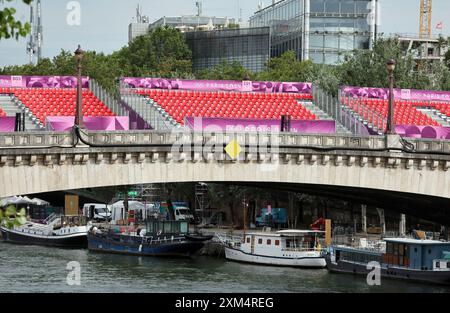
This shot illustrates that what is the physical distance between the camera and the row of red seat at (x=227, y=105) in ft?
270

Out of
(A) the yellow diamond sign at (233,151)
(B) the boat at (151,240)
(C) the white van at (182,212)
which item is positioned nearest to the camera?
(A) the yellow diamond sign at (233,151)

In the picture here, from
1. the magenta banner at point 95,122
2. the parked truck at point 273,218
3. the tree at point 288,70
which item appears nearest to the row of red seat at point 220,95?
the magenta banner at point 95,122

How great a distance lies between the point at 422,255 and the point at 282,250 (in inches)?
550

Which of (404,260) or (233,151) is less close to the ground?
(233,151)

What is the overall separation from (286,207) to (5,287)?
53422 mm

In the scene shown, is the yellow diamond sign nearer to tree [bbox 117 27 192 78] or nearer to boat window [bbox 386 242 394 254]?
boat window [bbox 386 242 394 254]

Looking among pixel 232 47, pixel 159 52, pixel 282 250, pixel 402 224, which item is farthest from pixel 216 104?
pixel 159 52

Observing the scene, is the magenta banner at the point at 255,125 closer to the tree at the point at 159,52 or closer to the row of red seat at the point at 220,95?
the row of red seat at the point at 220,95

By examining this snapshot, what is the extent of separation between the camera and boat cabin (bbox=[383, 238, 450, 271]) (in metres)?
77.2

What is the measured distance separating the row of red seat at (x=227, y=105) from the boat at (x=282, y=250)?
9.72m

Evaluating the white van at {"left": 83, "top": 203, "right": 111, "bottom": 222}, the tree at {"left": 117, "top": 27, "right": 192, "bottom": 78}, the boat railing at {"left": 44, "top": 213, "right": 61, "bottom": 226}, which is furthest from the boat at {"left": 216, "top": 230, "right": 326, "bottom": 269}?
the tree at {"left": 117, "top": 27, "right": 192, "bottom": 78}

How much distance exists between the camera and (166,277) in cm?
7700

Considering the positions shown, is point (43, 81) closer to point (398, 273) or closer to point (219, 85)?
point (219, 85)
